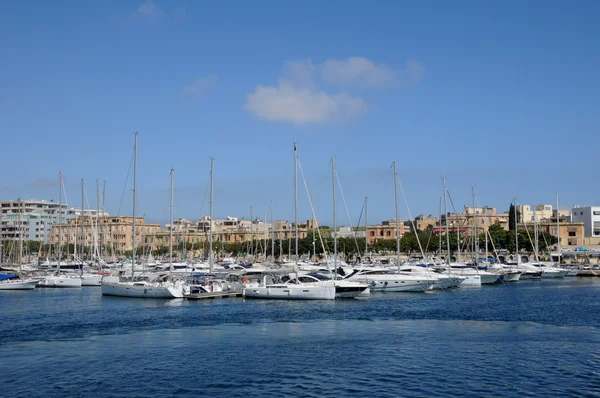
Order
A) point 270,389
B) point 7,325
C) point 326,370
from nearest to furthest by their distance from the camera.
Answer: point 270,389
point 326,370
point 7,325

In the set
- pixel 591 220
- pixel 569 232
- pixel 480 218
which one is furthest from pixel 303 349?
pixel 480 218

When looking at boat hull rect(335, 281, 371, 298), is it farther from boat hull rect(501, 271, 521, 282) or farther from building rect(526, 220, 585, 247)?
building rect(526, 220, 585, 247)

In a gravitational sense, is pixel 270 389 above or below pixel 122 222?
below

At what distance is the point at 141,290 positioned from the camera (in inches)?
2191

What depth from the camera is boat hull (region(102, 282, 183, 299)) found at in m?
54.3

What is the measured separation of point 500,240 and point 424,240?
17.3 m

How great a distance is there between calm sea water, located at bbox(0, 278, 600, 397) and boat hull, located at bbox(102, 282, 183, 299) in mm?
A: 4026

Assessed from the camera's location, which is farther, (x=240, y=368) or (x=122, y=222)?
(x=122, y=222)

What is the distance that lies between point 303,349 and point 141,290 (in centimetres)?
2933

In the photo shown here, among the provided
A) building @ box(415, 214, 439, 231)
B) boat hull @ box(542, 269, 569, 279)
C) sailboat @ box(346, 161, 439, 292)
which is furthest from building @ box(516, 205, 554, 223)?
sailboat @ box(346, 161, 439, 292)

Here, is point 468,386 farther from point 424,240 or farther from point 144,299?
point 424,240

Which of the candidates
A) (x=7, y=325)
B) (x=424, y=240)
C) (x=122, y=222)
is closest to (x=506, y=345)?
(x=7, y=325)

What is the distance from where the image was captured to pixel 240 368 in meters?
25.9

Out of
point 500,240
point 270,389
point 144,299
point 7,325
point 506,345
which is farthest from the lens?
point 500,240
